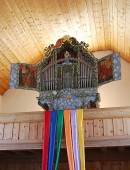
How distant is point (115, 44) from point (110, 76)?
2425 millimetres

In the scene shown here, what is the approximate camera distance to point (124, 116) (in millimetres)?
4930

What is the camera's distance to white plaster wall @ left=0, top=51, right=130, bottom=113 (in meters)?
7.80

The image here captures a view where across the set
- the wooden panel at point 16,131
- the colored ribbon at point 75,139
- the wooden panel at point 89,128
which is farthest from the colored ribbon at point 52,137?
the wooden panel at point 16,131

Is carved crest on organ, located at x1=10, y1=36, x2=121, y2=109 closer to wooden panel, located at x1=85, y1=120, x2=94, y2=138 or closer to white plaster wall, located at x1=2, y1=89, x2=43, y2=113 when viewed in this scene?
wooden panel, located at x1=85, y1=120, x2=94, y2=138

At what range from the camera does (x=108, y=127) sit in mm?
4902

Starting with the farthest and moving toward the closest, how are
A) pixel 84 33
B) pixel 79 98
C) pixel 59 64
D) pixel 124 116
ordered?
pixel 84 33 → pixel 59 64 → pixel 79 98 → pixel 124 116

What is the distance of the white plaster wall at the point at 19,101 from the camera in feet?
27.2

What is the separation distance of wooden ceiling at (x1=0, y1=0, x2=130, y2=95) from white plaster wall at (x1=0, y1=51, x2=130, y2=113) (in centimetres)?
51

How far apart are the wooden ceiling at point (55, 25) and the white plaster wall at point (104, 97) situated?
1.68ft

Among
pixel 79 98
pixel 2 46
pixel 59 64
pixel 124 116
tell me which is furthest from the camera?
pixel 2 46

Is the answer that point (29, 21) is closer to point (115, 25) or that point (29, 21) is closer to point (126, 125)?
point (115, 25)

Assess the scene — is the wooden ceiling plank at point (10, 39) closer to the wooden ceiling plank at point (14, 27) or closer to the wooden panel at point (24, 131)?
the wooden ceiling plank at point (14, 27)

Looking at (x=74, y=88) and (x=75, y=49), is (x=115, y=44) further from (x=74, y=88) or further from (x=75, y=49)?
(x=74, y=88)

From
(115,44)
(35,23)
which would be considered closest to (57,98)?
(35,23)
